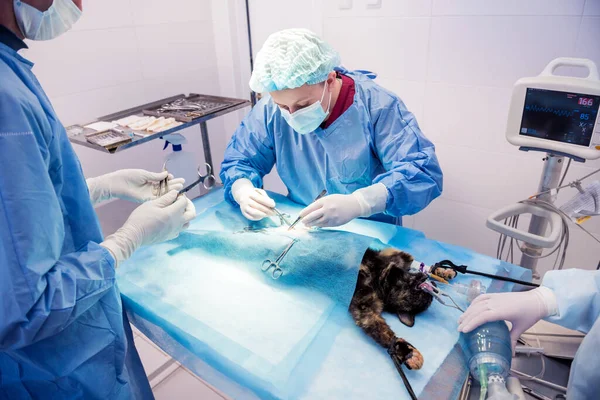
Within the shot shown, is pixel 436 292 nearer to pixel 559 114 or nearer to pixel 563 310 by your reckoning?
pixel 563 310

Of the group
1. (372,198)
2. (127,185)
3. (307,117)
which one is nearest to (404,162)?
(372,198)

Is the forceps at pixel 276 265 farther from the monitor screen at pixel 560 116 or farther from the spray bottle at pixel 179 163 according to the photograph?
the spray bottle at pixel 179 163

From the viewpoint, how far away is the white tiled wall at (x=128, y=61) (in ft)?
8.58

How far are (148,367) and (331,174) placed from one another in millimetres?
1607

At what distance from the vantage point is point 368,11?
8.42ft

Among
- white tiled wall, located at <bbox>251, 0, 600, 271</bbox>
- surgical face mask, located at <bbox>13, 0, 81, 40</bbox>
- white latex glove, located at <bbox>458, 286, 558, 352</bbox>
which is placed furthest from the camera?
white tiled wall, located at <bbox>251, 0, 600, 271</bbox>

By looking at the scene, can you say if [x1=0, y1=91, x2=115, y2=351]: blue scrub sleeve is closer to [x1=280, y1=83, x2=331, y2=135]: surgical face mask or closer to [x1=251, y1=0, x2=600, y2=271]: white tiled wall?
[x1=280, y1=83, x2=331, y2=135]: surgical face mask

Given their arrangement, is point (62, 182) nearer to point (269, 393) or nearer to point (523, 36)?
point (269, 393)

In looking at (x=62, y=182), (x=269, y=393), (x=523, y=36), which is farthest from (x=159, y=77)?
(x=269, y=393)

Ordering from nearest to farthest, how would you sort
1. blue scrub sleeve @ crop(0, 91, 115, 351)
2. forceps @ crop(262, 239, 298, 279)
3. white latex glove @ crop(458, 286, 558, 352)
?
blue scrub sleeve @ crop(0, 91, 115, 351) → white latex glove @ crop(458, 286, 558, 352) → forceps @ crop(262, 239, 298, 279)

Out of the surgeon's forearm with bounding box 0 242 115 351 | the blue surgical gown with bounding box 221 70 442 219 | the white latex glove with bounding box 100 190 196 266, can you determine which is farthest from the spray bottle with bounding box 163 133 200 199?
the surgeon's forearm with bounding box 0 242 115 351

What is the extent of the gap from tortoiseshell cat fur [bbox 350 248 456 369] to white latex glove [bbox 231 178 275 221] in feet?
1.79

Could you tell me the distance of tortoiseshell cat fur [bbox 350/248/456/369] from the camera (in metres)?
1.17

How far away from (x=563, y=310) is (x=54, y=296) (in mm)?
1293
